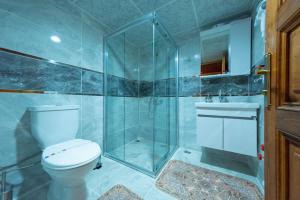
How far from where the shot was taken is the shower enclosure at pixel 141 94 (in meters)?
1.78

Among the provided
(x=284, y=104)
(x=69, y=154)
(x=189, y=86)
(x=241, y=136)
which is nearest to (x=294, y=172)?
(x=284, y=104)

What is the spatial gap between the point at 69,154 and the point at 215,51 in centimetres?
217

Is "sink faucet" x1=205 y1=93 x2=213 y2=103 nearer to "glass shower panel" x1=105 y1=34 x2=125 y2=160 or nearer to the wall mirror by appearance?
the wall mirror

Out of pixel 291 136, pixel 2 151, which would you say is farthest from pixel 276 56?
pixel 2 151

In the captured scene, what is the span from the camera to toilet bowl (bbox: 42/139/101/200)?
82 centimetres

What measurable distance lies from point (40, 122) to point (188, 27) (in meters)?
2.18

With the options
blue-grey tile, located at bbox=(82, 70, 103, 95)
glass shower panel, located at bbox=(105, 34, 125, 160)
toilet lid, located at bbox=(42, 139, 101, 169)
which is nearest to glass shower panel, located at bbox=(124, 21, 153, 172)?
glass shower panel, located at bbox=(105, 34, 125, 160)

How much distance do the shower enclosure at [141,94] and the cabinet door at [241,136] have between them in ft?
2.75

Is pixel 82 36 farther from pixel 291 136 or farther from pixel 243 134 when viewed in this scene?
pixel 243 134

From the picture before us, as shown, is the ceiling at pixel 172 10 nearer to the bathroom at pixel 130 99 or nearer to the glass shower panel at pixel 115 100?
the bathroom at pixel 130 99

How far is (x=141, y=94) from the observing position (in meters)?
2.44

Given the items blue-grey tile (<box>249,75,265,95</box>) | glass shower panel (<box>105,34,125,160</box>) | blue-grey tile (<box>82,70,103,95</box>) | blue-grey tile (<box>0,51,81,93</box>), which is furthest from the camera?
glass shower panel (<box>105,34,125,160</box>)

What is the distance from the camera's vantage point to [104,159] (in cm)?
174

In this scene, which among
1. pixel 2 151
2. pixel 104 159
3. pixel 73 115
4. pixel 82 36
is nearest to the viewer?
pixel 2 151
